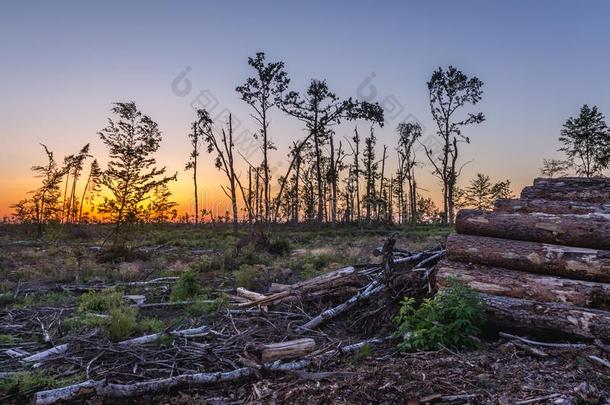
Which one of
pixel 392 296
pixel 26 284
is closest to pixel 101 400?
pixel 392 296

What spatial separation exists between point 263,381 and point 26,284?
9504 millimetres

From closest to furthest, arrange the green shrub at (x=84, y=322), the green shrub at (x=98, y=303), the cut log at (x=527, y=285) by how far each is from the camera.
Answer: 1. the cut log at (x=527, y=285)
2. the green shrub at (x=84, y=322)
3. the green shrub at (x=98, y=303)

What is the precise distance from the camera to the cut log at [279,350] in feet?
16.1

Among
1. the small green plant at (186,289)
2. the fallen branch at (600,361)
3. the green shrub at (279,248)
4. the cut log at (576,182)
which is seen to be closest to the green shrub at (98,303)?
the small green plant at (186,289)

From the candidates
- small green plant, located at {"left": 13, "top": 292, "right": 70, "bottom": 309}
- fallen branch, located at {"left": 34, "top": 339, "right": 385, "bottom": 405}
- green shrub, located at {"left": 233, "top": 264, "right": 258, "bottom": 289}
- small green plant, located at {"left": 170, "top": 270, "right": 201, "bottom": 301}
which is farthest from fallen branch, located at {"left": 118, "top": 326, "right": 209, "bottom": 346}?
small green plant, located at {"left": 13, "top": 292, "right": 70, "bottom": 309}

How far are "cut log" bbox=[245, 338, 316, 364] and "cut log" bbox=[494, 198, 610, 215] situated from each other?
12.7 ft

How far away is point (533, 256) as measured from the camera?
5.72m

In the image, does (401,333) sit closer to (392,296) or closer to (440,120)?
(392,296)

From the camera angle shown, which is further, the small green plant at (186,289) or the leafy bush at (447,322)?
the small green plant at (186,289)

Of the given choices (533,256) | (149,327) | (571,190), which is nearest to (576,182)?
(571,190)

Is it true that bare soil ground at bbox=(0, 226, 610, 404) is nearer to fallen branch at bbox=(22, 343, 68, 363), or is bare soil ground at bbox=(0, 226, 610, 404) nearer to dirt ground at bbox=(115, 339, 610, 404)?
dirt ground at bbox=(115, 339, 610, 404)

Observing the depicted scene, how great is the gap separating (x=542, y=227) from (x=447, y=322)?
2277 millimetres

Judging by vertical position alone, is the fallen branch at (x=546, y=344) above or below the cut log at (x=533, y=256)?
below

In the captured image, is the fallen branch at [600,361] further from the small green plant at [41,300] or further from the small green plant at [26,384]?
the small green plant at [41,300]
